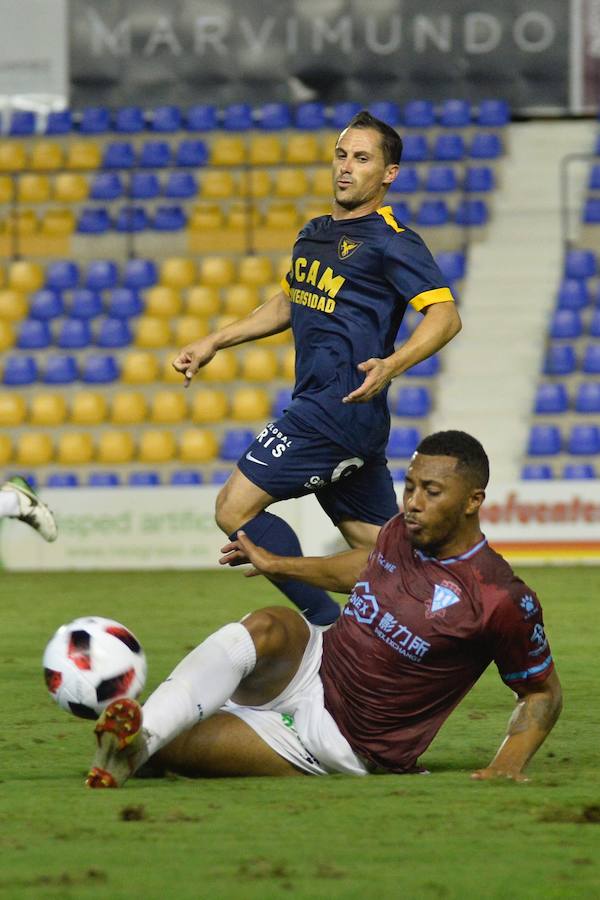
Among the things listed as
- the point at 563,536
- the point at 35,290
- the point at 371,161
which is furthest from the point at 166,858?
the point at 35,290

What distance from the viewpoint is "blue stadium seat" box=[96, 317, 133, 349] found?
15.1 metres

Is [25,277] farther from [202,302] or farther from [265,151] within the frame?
[265,151]

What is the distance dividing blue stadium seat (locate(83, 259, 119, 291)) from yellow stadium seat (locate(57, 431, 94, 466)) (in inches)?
83.1

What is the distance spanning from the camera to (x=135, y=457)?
47.0 feet

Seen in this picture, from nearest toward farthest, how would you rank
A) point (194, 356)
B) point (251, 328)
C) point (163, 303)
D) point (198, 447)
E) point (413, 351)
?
point (413, 351) < point (194, 356) < point (251, 328) < point (198, 447) < point (163, 303)

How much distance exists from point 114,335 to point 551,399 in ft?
14.3

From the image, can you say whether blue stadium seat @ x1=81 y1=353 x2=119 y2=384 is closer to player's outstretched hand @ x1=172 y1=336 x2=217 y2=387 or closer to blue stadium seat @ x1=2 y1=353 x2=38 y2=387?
blue stadium seat @ x1=2 y1=353 x2=38 y2=387

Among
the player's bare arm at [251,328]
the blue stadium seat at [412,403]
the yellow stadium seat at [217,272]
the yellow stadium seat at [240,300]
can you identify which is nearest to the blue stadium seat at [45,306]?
the yellow stadium seat at [217,272]

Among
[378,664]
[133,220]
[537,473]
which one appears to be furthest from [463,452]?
[133,220]

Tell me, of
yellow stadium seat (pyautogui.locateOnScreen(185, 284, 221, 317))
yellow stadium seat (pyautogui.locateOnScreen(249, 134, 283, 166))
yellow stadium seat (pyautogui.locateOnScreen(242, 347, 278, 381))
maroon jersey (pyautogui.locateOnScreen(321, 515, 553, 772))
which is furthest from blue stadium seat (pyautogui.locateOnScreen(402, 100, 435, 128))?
maroon jersey (pyautogui.locateOnScreen(321, 515, 553, 772))

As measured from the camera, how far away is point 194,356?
5605mm

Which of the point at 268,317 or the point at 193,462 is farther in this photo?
the point at 193,462

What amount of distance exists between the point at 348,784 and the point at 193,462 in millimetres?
9975

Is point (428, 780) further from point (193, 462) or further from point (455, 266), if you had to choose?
point (455, 266)
